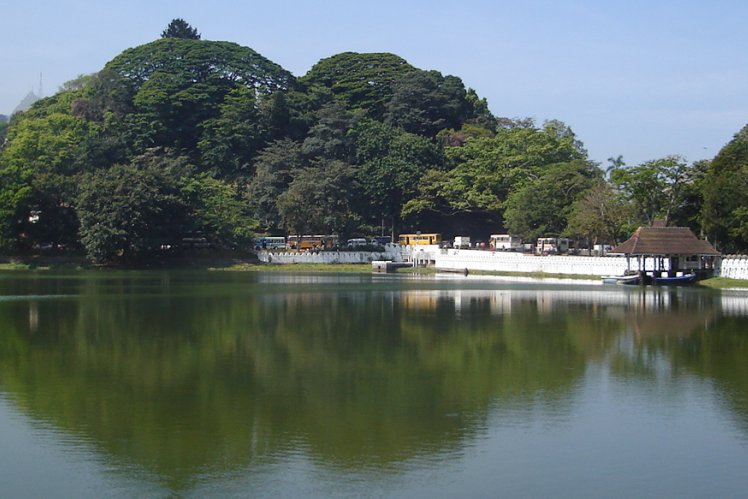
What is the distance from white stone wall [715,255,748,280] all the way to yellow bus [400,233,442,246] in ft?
93.6

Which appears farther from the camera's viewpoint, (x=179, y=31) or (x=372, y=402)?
(x=179, y=31)

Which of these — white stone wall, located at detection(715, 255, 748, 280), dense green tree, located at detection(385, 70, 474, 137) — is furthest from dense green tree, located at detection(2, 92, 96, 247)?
white stone wall, located at detection(715, 255, 748, 280)

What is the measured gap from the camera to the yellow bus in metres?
81.5

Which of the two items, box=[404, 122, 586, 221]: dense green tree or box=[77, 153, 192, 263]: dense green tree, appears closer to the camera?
box=[77, 153, 192, 263]: dense green tree

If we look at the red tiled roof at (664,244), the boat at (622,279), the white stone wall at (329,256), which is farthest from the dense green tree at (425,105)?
the red tiled roof at (664,244)

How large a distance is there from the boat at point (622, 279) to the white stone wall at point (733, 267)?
4.48m

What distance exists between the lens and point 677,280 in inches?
2232

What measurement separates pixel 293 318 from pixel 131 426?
61.1ft

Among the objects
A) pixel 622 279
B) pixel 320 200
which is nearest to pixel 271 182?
pixel 320 200

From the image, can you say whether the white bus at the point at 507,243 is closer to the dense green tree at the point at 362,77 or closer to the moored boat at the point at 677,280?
the moored boat at the point at 677,280

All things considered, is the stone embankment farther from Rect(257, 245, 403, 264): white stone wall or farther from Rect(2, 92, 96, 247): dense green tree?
Rect(2, 92, 96, 247): dense green tree

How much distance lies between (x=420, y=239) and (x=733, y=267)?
101 feet

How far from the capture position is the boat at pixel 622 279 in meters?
57.2

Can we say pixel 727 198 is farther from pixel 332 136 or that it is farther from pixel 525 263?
pixel 332 136
